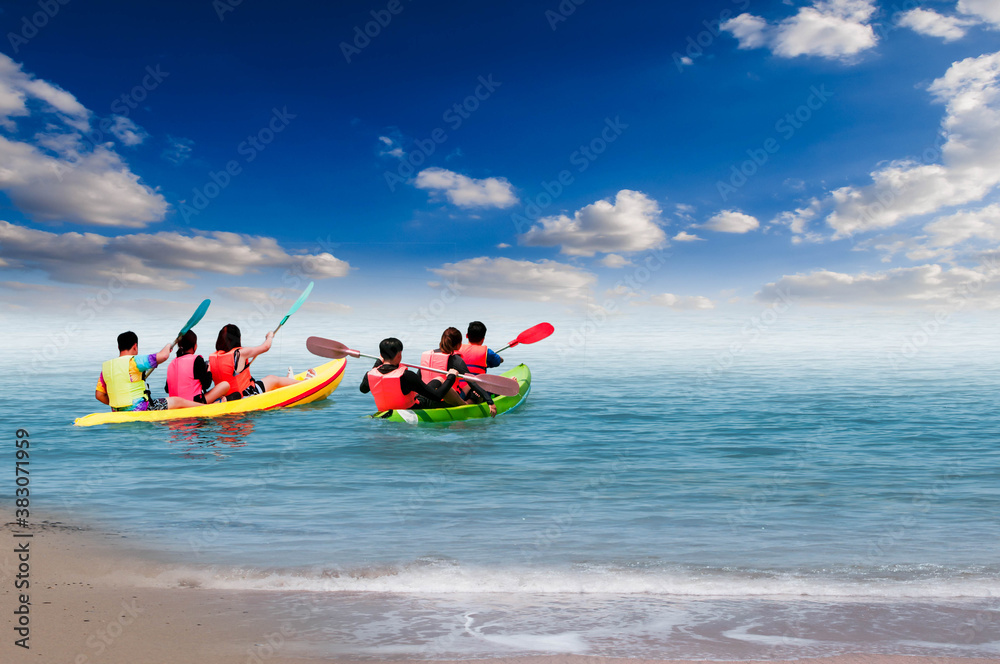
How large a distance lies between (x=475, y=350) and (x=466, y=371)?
94cm

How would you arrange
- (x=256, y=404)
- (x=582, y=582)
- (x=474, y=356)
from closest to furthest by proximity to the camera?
(x=582, y=582)
(x=474, y=356)
(x=256, y=404)

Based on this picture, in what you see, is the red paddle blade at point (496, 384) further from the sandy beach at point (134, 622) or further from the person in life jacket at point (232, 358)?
the sandy beach at point (134, 622)

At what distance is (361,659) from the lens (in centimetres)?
300

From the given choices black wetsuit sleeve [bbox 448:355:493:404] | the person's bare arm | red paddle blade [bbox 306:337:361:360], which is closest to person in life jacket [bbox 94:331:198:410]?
the person's bare arm

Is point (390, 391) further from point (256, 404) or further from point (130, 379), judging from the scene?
point (130, 379)

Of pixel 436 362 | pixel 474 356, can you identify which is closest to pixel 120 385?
pixel 436 362

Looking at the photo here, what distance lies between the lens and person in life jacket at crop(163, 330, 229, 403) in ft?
35.1

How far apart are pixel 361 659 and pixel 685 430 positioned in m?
9.13

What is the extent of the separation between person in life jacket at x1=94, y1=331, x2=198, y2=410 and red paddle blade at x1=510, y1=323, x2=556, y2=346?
669 cm

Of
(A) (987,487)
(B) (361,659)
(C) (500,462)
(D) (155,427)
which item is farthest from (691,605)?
(D) (155,427)

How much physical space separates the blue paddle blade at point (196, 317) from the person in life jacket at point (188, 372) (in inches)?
4.7

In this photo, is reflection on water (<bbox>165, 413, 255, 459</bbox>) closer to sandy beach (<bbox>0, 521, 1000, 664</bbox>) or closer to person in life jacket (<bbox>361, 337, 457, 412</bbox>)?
person in life jacket (<bbox>361, 337, 457, 412</bbox>)

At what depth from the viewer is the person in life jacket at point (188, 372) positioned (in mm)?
10688

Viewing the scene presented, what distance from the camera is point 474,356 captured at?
11.6 metres
